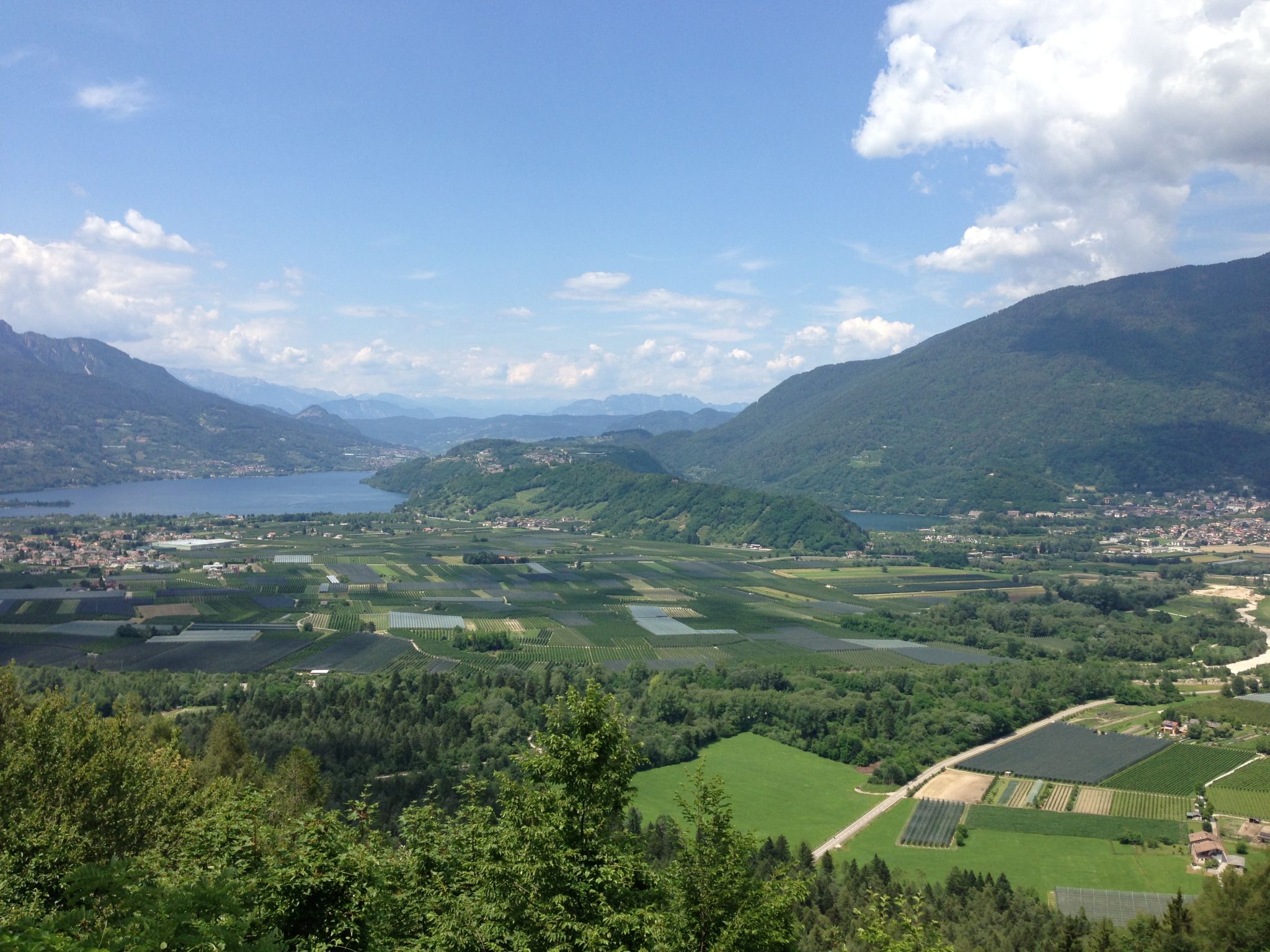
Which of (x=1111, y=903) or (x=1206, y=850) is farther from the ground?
(x=1206, y=850)

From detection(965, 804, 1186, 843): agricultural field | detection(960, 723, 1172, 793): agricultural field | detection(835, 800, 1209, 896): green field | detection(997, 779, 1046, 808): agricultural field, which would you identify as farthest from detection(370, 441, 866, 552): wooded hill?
detection(835, 800, 1209, 896): green field

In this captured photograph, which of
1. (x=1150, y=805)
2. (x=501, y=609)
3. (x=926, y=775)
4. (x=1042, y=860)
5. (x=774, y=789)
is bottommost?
(x=774, y=789)

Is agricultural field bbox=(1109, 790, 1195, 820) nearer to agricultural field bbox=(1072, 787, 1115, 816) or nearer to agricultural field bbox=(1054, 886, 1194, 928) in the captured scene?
agricultural field bbox=(1072, 787, 1115, 816)

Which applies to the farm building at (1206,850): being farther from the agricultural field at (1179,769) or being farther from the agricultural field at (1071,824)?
the agricultural field at (1179,769)

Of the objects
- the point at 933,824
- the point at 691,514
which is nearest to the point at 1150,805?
the point at 933,824

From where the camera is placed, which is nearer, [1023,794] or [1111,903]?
[1111,903]

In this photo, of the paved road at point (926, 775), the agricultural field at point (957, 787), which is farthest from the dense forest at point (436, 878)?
the agricultural field at point (957, 787)

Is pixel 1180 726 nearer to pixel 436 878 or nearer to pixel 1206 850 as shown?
pixel 1206 850
